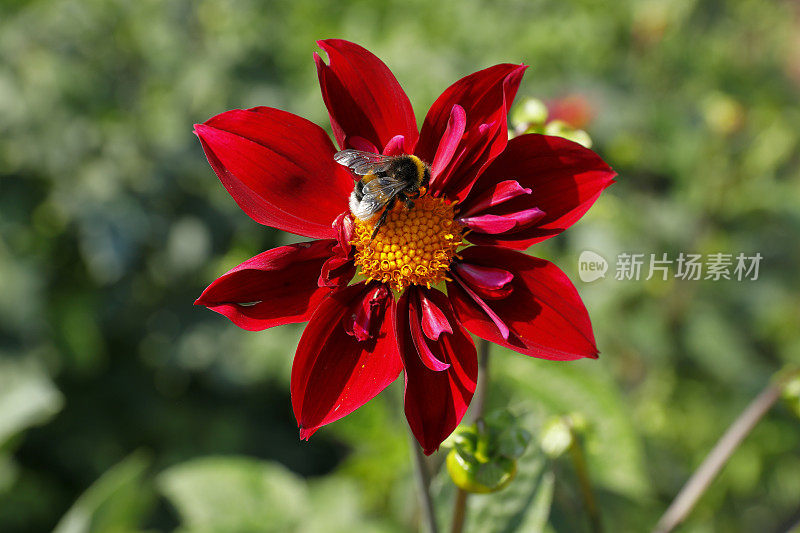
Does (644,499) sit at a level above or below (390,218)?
below

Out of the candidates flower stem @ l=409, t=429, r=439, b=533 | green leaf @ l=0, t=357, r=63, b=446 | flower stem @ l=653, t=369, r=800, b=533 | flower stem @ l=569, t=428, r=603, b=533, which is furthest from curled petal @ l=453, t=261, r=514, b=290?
green leaf @ l=0, t=357, r=63, b=446

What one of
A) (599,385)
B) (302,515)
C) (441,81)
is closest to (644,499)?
(599,385)

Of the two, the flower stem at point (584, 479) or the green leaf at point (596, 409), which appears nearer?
the flower stem at point (584, 479)

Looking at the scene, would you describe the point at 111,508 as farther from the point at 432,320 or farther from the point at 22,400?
the point at 432,320

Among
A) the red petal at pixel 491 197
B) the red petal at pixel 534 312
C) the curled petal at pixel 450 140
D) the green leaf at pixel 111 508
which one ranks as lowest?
the green leaf at pixel 111 508

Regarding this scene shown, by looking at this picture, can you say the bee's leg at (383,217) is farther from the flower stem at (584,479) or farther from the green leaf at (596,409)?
the green leaf at (596,409)

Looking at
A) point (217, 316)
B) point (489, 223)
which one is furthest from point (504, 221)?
point (217, 316)

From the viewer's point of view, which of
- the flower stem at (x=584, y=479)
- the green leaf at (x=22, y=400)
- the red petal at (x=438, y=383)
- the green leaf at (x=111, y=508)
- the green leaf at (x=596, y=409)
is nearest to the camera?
the red petal at (x=438, y=383)

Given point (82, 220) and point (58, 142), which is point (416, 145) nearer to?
point (82, 220)

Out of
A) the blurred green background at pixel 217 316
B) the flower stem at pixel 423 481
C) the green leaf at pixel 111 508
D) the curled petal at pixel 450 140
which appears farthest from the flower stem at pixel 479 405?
the green leaf at pixel 111 508
